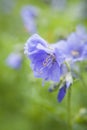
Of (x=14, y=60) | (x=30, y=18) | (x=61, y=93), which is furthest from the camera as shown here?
(x=30, y=18)

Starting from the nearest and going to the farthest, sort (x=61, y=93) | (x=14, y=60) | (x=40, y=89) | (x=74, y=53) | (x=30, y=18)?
(x=61, y=93), (x=74, y=53), (x=40, y=89), (x=14, y=60), (x=30, y=18)

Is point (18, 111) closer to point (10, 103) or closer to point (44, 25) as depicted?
point (10, 103)

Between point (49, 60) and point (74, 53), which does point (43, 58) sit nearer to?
point (49, 60)

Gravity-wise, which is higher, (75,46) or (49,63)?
(75,46)

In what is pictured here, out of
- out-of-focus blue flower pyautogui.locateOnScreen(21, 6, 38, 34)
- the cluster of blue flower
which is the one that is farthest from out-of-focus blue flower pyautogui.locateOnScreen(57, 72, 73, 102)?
out-of-focus blue flower pyautogui.locateOnScreen(21, 6, 38, 34)

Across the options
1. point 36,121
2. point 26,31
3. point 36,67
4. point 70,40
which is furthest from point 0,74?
point 36,67

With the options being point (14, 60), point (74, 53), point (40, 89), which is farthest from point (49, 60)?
point (14, 60)

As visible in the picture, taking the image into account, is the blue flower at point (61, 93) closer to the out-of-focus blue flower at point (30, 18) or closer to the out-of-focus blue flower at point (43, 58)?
the out-of-focus blue flower at point (43, 58)
